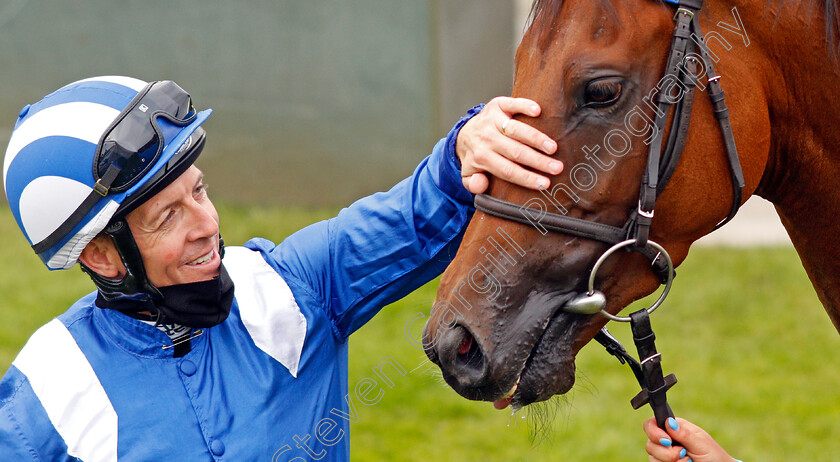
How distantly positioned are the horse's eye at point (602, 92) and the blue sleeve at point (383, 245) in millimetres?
466

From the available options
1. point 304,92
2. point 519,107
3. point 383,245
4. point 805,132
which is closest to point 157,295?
point 383,245

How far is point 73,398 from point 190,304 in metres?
0.34

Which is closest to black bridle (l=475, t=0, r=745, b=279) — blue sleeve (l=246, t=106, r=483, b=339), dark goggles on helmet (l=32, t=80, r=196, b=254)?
blue sleeve (l=246, t=106, r=483, b=339)

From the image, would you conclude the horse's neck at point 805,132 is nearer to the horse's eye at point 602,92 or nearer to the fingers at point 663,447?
the horse's eye at point 602,92

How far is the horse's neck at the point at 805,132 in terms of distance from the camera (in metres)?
1.82

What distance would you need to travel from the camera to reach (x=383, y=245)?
2213mm

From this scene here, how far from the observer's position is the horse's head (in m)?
1.73

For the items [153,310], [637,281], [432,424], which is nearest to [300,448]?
[153,310]

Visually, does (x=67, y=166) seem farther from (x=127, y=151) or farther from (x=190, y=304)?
(x=190, y=304)

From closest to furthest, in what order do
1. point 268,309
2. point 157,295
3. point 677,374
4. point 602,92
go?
1. point 602,92
2. point 157,295
3. point 268,309
4. point 677,374

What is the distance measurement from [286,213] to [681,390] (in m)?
4.01

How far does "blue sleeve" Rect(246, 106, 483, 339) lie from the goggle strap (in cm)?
52

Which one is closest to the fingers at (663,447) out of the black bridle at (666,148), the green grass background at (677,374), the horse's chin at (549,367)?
the horse's chin at (549,367)

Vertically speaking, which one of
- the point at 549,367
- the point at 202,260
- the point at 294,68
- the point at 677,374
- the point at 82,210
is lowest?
the point at 677,374
